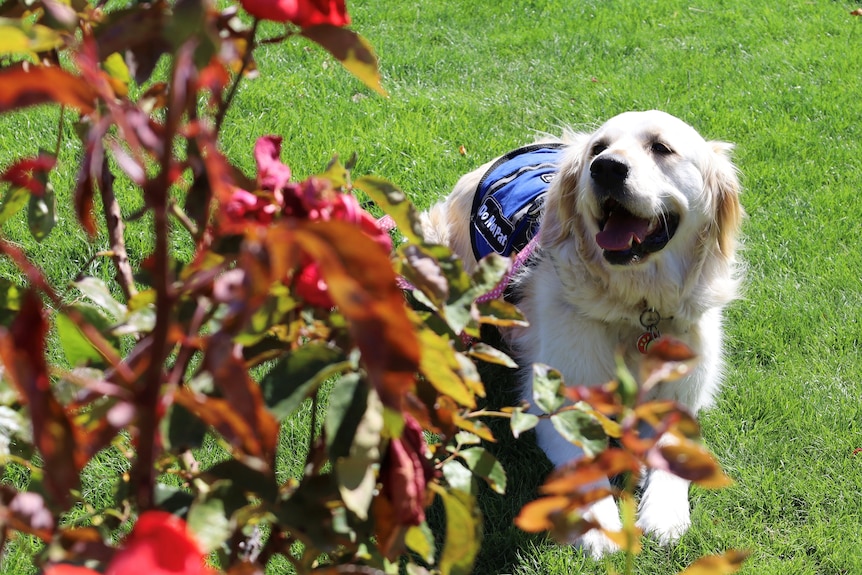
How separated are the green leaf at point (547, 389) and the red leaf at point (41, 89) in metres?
0.68

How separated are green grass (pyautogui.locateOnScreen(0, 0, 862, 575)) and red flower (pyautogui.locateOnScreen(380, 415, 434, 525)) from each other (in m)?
Result: 0.48

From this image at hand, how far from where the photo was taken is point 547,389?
106cm

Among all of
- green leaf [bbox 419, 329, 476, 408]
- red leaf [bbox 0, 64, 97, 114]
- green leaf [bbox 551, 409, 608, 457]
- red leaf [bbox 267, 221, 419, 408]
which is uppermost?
red leaf [bbox 0, 64, 97, 114]

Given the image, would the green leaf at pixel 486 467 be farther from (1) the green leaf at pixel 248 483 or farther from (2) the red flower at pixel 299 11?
(2) the red flower at pixel 299 11

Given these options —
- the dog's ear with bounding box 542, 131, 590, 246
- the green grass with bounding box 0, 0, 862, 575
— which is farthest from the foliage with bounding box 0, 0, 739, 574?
the dog's ear with bounding box 542, 131, 590, 246

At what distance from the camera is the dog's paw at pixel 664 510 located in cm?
255

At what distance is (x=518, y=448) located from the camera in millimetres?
2939

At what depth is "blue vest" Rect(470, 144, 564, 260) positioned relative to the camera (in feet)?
11.3

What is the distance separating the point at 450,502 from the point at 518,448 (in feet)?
6.97

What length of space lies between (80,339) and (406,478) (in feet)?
1.27

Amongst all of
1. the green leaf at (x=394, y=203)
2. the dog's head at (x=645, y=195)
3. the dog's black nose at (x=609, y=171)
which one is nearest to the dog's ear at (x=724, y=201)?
the dog's head at (x=645, y=195)

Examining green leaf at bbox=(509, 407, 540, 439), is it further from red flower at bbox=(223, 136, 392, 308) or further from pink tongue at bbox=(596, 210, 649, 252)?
pink tongue at bbox=(596, 210, 649, 252)

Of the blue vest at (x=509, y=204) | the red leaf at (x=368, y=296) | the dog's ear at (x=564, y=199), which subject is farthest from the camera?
the blue vest at (x=509, y=204)

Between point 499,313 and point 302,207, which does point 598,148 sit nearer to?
point 499,313
